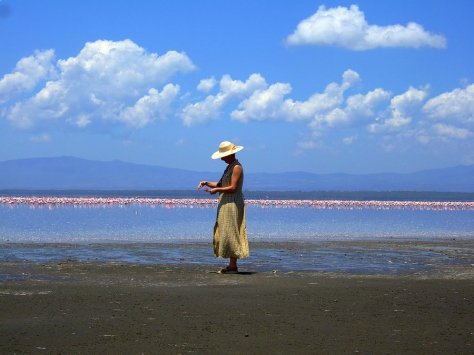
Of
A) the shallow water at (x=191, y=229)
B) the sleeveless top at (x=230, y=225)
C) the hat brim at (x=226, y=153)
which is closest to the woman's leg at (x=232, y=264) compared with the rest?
the sleeveless top at (x=230, y=225)

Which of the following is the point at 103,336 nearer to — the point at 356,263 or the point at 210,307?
the point at 210,307

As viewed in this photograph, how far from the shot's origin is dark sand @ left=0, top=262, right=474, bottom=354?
6.65 m

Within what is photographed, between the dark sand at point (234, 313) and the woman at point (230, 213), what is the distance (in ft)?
1.74

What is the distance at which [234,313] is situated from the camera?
8.22m

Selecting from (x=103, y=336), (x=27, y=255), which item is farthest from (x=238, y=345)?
(x=27, y=255)

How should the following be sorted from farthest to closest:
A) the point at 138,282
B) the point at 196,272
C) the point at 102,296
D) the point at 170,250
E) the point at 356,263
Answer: the point at 170,250 → the point at 356,263 → the point at 196,272 → the point at 138,282 → the point at 102,296

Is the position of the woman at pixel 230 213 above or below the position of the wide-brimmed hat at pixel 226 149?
below

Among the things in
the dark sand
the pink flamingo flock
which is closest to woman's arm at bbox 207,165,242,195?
the dark sand

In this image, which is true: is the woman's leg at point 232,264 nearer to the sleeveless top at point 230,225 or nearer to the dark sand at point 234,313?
the sleeveless top at point 230,225

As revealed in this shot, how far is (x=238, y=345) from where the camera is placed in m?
6.62

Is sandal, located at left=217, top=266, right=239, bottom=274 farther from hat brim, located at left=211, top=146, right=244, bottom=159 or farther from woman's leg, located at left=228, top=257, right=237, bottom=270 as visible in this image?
hat brim, located at left=211, top=146, right=244, bottom=159

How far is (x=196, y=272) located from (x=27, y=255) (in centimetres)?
460

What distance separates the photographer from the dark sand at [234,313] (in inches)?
262

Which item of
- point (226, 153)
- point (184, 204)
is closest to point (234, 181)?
point (226, 153)
